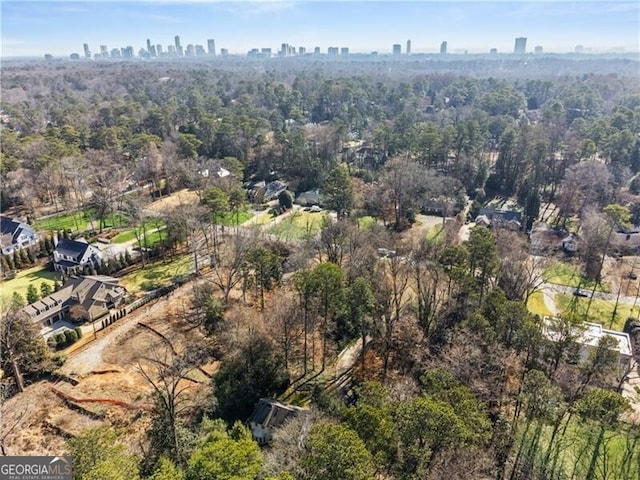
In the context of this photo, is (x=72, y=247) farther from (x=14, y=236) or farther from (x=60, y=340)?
(x=60, y=340)

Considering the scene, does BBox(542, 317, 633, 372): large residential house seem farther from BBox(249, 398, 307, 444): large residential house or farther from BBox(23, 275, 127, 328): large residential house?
BBox(23, 275, 127, 328): large residential house

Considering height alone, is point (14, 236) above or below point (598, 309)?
above

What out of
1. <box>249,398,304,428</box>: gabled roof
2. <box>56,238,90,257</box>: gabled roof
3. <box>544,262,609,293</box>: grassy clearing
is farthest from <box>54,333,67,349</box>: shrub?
<box>544,262,609,293</box>: grassy clearing

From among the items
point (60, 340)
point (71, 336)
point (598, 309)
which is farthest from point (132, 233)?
point (598, 309)

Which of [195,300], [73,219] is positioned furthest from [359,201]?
[73,219]

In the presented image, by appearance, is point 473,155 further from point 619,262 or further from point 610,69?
point 610,69

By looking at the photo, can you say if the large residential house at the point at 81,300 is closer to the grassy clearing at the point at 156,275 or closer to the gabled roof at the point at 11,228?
the grassy clearing at the point at 156,275

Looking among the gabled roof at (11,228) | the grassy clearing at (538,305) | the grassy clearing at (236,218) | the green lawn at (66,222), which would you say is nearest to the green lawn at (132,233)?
the green lawn at (66,222)
